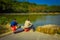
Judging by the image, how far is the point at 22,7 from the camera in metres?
1.80

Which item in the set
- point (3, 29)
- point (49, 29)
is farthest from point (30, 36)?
point (3, 29)

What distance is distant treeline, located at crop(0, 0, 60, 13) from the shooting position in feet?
5.90

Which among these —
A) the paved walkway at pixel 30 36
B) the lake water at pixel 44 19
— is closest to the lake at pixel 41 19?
the lake water at pixel 44 19

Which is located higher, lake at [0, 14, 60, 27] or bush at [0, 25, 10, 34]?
lake at [0, 14, 60, 27]

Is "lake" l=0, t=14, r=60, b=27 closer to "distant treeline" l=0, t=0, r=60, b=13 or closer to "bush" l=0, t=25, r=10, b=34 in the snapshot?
"distant treeline" l=0, t=0, r=60, b=13

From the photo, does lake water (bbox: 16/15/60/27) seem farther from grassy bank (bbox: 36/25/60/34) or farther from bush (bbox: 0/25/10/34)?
bush (bbox: 0/25/10/34)

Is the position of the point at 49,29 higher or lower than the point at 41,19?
lower

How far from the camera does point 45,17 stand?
1.76 m

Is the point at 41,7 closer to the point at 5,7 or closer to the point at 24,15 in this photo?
the point at 24,15

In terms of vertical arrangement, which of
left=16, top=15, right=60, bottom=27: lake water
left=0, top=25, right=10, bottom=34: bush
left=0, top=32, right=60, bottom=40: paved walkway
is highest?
left=16, top=15, right=60, bottom=27: lake water

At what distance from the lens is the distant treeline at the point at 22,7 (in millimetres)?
1798

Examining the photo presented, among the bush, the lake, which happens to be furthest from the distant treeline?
the bush

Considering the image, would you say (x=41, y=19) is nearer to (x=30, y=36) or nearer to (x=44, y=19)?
(x=44, y=19)

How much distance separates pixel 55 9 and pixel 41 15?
0.21 metres
